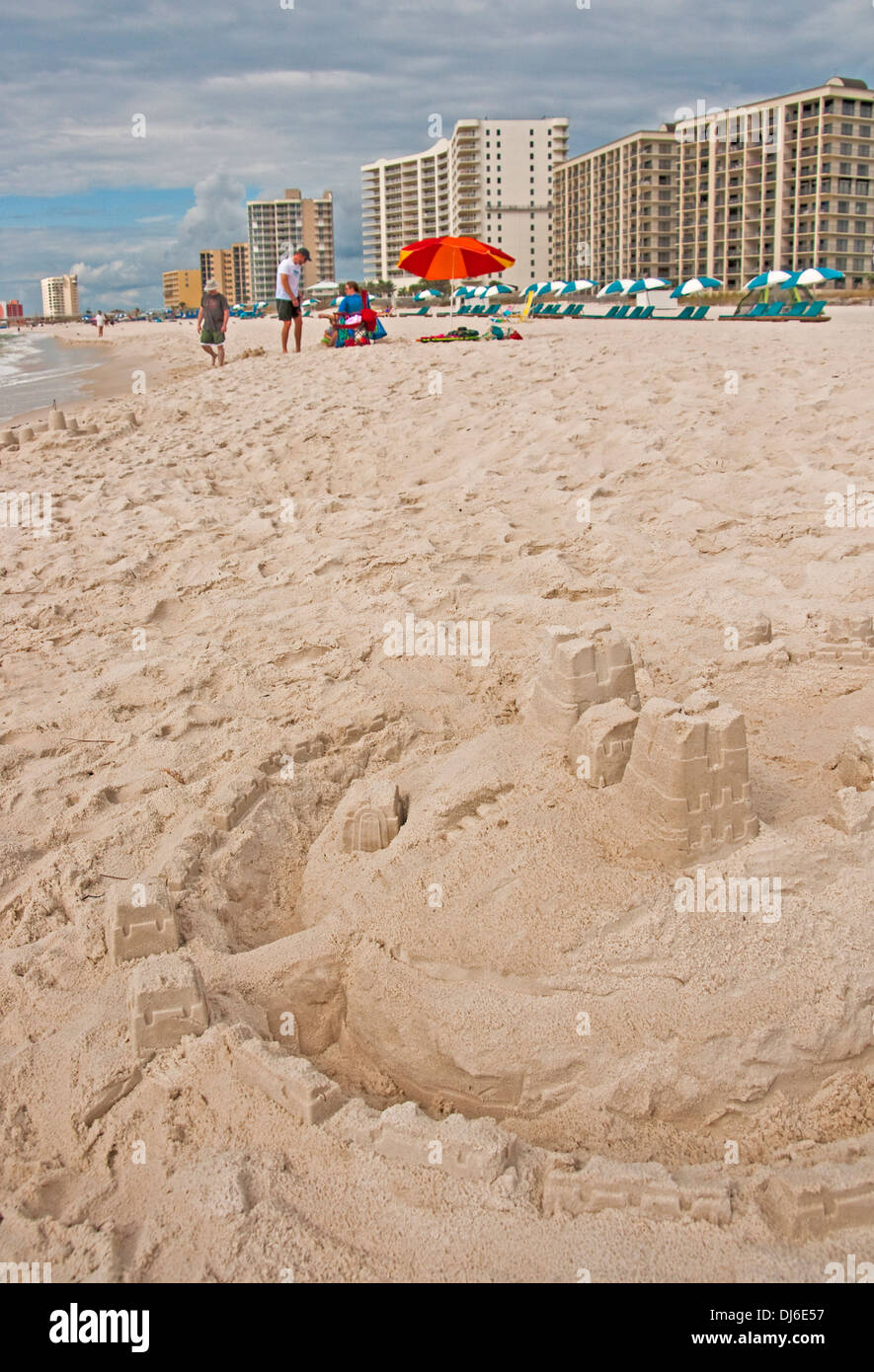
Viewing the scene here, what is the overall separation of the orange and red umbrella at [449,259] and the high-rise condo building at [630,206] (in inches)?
2496

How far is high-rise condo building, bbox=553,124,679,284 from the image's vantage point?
73.4 metres

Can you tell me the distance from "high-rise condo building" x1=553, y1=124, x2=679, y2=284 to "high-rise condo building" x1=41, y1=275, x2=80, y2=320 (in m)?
A: 101

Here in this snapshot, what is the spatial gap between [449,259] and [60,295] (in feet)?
562

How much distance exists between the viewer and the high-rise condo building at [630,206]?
73375mm

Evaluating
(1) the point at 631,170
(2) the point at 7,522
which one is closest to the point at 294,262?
(2) the point at 7,522

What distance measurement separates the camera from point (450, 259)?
14.0 meters

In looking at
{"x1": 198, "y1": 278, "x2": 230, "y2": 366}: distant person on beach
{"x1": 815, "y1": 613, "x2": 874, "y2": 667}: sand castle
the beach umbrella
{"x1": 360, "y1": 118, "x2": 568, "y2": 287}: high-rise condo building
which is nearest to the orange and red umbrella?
the beach umbrella

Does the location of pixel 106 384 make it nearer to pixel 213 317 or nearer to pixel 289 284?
pixel 213 317

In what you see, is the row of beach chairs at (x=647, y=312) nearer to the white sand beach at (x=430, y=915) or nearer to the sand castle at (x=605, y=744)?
the white sand beach at (x=430, y=915)

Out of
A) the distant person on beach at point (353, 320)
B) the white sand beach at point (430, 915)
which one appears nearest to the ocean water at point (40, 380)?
the distant person on beach at point (353, 320)

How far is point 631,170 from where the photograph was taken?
244ft
